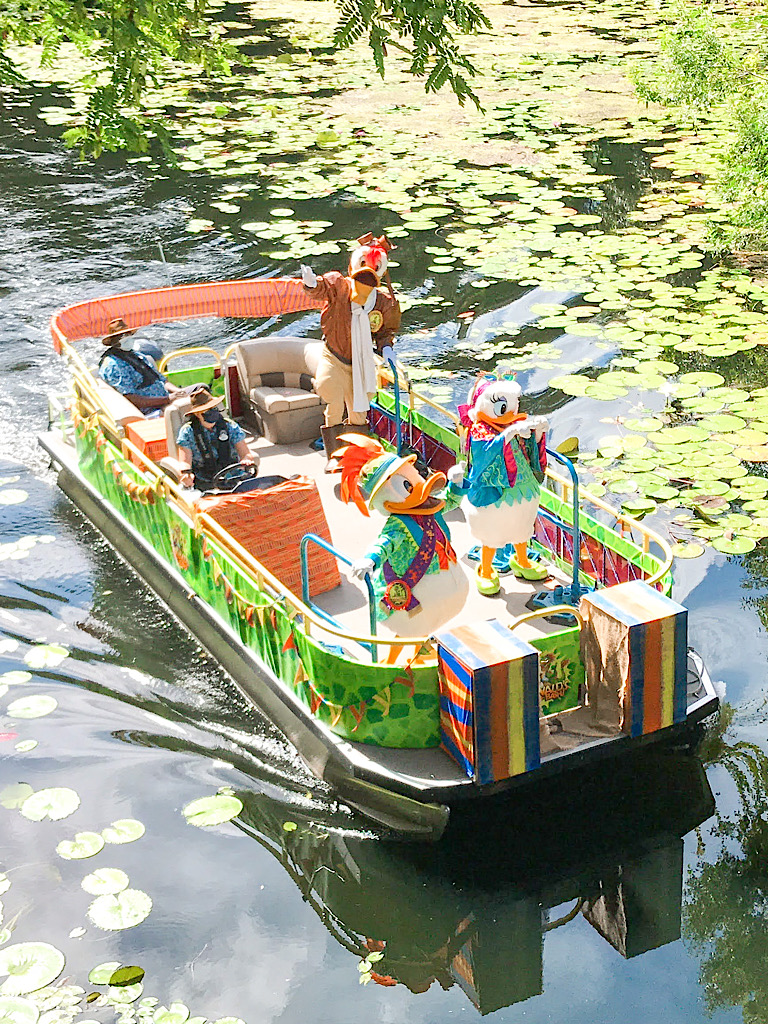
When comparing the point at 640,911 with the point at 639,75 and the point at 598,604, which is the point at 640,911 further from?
the point at 639,75

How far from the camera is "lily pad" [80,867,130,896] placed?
4992mm

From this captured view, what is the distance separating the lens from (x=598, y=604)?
4.99m

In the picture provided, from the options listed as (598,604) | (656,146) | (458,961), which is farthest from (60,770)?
(656,146)

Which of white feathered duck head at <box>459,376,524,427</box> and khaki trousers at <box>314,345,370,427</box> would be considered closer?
white feathered duck head at <box>459,376,524,427</box>

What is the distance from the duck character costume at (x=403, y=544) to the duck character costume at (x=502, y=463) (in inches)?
16.4

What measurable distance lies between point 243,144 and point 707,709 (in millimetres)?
11819

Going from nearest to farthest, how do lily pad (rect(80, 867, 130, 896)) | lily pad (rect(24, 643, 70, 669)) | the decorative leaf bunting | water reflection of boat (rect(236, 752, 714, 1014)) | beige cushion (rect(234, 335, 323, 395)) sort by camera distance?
water reflection of boat (rect(236, 752, 714, 1014))
lily pad (rect(80, 867, 130, 896))
the decorative leaf bunting
lily pad (rect(24, 643, 70, 669))
beige cushion (rect(234, 335, 323, 395))

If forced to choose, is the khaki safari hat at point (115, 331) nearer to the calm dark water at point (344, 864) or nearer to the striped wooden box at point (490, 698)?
the calm dark water at point (344, 864)

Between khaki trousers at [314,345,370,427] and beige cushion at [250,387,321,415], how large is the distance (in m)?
0.35

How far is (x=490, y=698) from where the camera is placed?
4.66 meters

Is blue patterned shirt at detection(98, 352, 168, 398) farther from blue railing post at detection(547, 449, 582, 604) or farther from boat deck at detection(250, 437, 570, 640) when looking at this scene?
blue railing post at detection(547, 449, 582, 604)

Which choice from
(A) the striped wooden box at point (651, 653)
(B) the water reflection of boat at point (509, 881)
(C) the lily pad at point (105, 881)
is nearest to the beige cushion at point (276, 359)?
(B) the water reflection of boat at point (509, 881)

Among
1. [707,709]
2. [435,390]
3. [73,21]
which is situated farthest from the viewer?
[435,390]

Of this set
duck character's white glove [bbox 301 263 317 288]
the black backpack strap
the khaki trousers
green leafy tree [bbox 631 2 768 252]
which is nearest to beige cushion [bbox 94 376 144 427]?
the black backpack strap
